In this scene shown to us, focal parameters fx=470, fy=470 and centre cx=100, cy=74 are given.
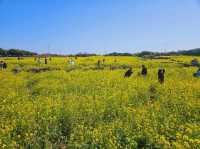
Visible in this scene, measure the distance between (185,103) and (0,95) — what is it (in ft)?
27.1

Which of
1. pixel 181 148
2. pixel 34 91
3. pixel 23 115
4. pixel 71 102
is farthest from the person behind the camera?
pixel 34 91

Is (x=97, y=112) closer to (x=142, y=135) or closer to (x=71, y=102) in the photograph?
(x=71, y=102)

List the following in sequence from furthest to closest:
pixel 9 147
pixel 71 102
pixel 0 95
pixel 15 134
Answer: pixel 0 95
pixel 71 102
pixel 15 134
pixel 9 147

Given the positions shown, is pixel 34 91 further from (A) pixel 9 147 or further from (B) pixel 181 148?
(B) pixel 181 148

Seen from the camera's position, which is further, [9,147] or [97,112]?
[97,112]

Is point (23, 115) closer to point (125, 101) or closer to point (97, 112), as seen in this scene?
point (97, 112)

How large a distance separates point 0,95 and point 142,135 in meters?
10.2

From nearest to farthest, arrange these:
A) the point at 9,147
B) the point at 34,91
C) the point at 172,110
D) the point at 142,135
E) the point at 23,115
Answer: the point at 9,147 → the point at 142,135 → the point at 23,115 → the point at 172,110 → the point at 34,91

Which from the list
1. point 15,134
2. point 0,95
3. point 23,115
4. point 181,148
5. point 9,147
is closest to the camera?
point 181,148

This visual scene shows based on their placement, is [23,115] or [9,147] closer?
[9,147]

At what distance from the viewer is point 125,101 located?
16.0m

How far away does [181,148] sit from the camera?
8438 mm

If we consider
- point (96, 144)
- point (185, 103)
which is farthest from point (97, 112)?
point (96, 144)

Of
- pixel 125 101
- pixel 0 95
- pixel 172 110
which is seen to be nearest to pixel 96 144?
pixel 172 110
